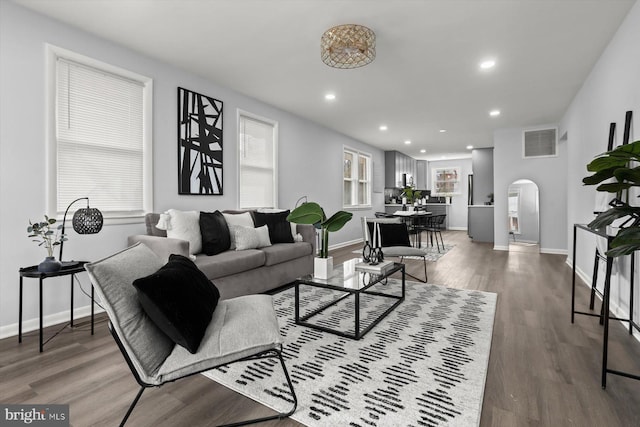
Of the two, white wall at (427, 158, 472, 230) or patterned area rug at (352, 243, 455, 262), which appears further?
white wall at (427, 158, 472, 230)

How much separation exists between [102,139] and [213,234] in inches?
55.8

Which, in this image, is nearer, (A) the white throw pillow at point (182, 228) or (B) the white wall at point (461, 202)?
(A) the white throw pillow at point (182, 228)

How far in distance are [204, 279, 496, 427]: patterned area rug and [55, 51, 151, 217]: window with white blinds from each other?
209 centimetres

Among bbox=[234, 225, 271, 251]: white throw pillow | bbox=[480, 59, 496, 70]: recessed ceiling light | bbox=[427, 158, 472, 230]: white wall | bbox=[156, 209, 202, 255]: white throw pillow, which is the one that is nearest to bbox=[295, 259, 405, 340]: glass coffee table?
bbox=[234, 225, 271, 251]: white throw pillow

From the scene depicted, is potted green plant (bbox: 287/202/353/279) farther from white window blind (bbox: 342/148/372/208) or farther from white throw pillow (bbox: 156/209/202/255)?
white window blind (bbox: 342/148/372/208)

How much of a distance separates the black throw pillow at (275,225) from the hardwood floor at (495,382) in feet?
6.46

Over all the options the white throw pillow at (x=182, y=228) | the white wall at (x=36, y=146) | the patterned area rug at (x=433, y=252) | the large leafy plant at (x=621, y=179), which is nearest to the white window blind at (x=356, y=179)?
the patterned area rug at (x=433, y=252)

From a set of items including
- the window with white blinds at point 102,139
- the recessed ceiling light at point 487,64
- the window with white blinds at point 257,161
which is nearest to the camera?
the window with white blinds at point 102,139

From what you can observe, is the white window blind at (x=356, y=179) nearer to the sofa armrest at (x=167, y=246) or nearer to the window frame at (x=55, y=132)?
the window frame at (x=55, y=132)

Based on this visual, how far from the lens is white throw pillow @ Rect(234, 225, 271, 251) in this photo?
3.62m

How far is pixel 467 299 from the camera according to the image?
11.1 ft

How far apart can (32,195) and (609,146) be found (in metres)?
5.15

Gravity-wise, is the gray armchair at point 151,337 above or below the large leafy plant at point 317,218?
below

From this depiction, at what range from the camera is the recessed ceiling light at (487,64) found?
11.8ft
